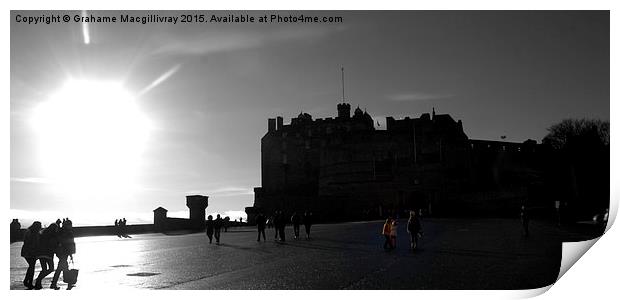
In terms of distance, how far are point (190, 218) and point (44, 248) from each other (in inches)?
818

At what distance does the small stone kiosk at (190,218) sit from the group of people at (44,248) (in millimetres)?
18217

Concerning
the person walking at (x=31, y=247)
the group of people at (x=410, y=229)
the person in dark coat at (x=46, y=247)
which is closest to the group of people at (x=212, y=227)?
the group of people at (x=410, y=229)

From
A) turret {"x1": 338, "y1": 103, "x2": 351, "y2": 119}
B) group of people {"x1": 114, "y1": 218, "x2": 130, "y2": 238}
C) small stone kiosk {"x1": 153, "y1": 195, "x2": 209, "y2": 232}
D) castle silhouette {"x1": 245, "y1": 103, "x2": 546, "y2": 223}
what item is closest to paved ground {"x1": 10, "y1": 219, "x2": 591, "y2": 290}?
group of people {"x1": 114, "y1": 218, "x2": 130, "y2": 238}

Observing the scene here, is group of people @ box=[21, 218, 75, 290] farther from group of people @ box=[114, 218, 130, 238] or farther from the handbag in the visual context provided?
group of people @ box=[114, 218, 130, 238]

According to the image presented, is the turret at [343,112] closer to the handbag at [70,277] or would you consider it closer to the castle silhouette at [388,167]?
the castle silhouette at [388,167]

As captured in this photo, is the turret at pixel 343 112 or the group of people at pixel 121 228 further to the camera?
the turret at pixel 343 112

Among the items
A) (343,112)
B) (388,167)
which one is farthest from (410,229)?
(343,112)

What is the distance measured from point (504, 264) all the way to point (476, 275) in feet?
5.30

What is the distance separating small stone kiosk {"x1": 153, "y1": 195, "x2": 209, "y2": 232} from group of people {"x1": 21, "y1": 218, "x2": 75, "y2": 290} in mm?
18217

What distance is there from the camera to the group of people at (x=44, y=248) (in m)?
10.1

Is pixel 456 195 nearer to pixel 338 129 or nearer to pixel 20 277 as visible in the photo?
pixel 338 129

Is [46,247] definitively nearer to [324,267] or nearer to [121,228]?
[324,267]

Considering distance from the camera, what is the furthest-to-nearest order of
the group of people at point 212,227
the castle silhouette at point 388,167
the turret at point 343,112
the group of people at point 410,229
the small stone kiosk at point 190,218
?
the turret at point 343,112
the castle silhouette at point 388,167
the small stone kiosk at point 190,218
the group of people at point 212,227
the group of people at point 410,229
